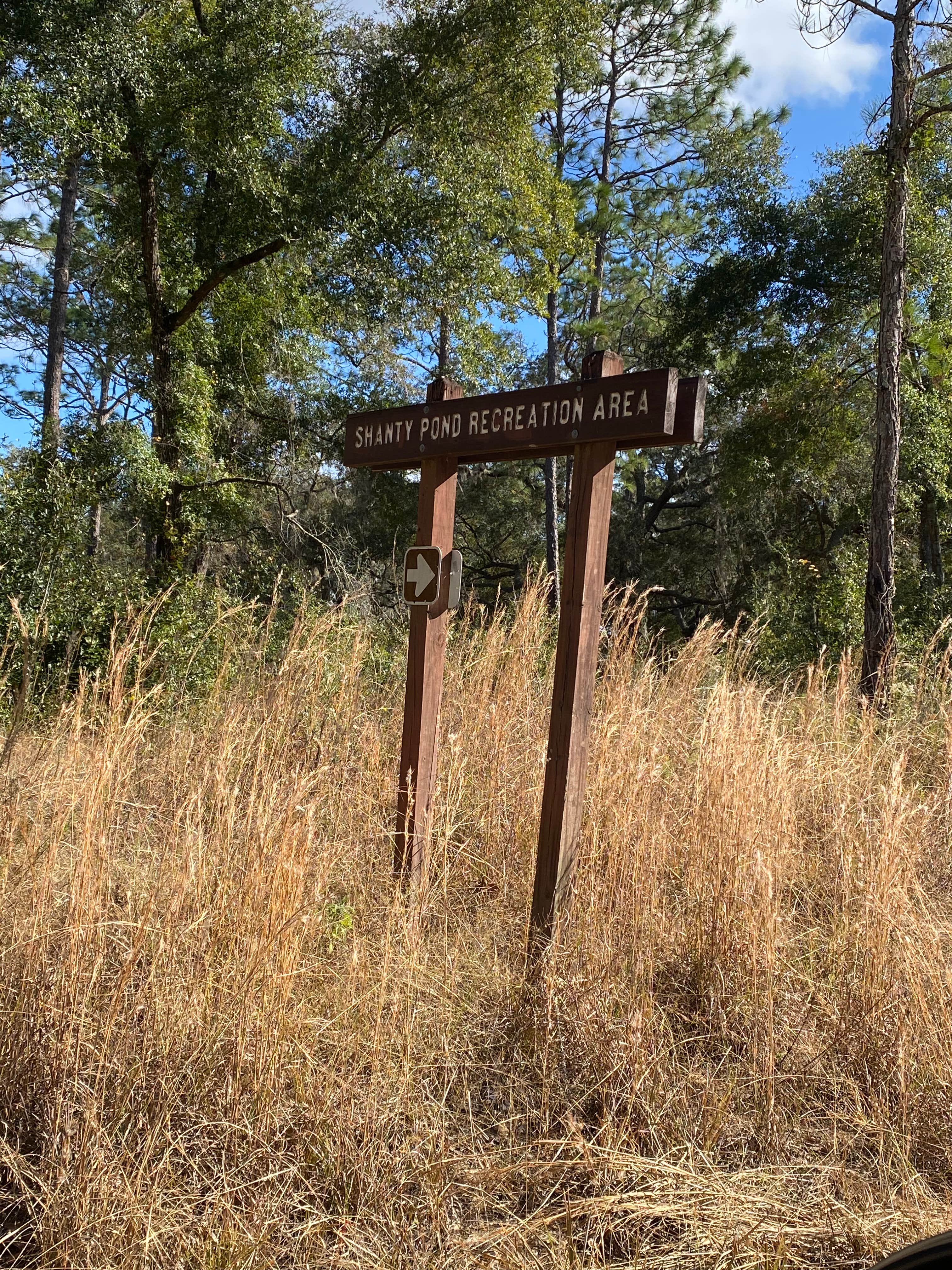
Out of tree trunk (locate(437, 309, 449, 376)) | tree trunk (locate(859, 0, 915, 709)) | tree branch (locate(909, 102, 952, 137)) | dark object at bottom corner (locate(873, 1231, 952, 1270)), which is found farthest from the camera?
tree trunk (locate(437, 309, 449, 376))

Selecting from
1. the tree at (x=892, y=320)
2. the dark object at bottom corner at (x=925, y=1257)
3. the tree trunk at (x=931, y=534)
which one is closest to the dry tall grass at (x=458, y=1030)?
the dark object at bottom corner at (x=925, y=1257)

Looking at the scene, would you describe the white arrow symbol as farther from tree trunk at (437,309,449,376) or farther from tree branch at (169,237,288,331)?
tree trunk at (437,309,449,376)

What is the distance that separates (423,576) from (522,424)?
2.39 ft

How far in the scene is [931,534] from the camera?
16.8 metres

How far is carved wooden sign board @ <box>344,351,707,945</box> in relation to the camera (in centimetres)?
296

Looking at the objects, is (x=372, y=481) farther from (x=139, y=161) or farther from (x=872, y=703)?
(x=872, y=703)

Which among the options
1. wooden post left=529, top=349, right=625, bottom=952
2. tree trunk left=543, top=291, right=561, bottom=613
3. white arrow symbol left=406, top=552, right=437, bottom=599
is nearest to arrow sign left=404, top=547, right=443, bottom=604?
white arrow symbol left=406, top=552, right=437, bottom=599

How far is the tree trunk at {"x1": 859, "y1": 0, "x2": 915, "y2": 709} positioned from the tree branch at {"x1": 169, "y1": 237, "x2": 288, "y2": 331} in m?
6.19

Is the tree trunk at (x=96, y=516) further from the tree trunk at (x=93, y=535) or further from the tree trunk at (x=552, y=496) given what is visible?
the tree trunk at (x=552, y=496)

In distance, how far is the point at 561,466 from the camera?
21.5 meters

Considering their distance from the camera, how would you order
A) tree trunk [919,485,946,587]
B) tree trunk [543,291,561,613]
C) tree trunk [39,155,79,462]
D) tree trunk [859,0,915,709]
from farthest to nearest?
tree trunk [543,291,561,613]
tree trunk [919,485,946,587]
tree trunk [39,155,79,462]
tree trunk [859,0,915,709]

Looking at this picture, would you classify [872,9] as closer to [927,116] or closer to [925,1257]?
[927,116]

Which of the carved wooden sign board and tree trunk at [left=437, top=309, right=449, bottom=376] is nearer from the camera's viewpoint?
the carved wooden sign board

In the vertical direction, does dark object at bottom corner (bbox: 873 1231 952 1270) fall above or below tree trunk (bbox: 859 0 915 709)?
below
